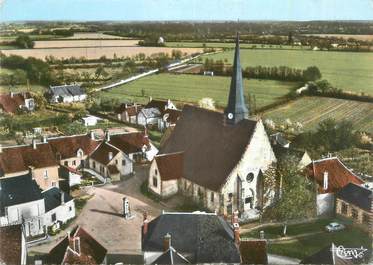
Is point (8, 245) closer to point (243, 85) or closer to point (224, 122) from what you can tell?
point (224, 122)

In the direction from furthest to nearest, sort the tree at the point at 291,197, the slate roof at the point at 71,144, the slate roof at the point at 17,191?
the slate roof at the point at 71,144 → the tree at the point at 291,197 → the slate roof at the point at 17,191

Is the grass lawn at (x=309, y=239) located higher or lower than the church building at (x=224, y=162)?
lower

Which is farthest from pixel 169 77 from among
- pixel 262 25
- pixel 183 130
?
pixel 262 25

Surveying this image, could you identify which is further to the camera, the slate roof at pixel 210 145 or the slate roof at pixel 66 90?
the slate roof at pixel 66 90

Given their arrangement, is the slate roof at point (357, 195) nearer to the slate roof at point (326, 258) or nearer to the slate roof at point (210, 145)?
the slate roof at point (326, 258)

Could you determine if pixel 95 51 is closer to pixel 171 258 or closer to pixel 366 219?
pixel 171 258

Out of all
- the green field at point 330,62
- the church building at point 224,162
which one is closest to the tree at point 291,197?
the church building at point 224,162

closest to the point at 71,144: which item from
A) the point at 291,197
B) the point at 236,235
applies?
the point at 236,235

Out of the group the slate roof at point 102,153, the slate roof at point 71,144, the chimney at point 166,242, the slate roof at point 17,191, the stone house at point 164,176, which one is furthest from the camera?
the slate roof at point 71,144
